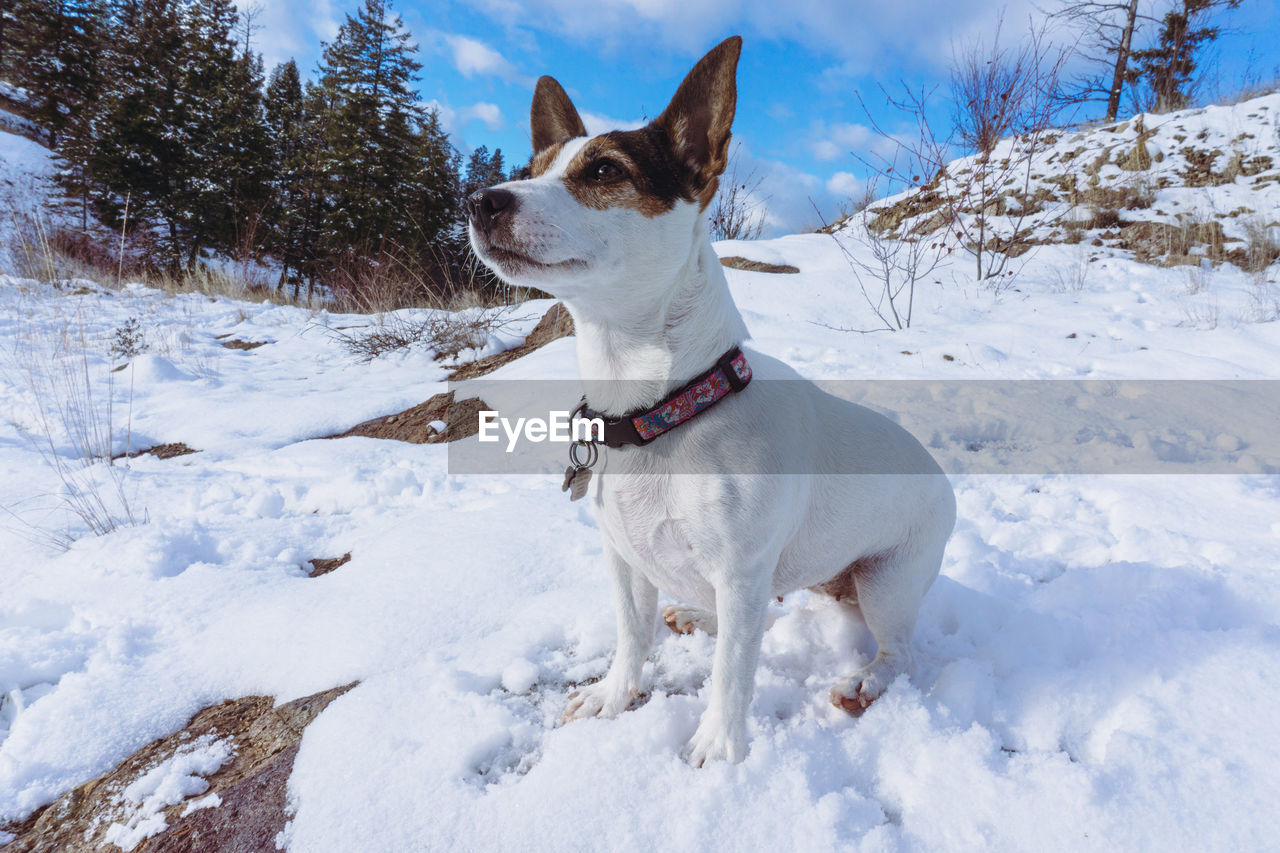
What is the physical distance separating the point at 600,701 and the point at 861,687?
0.78 meters

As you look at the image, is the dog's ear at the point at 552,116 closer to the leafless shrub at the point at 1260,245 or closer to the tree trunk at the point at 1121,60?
the leafless shrub at the point at 1260,245

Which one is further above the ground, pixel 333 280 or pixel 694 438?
pixel 333 280

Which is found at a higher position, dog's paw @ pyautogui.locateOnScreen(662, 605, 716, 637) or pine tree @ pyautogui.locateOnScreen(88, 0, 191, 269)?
pine tree @ pyautogui.locateOnScreen(88, 0, 191, 269)

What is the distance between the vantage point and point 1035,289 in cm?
725

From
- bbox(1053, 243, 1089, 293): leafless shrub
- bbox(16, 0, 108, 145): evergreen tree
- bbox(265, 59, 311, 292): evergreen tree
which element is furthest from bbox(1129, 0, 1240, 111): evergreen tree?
bbox(16, 0, 108, 145): evergreen tree

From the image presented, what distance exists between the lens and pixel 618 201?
1491 millimetres

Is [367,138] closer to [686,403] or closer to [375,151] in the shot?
[375,151]

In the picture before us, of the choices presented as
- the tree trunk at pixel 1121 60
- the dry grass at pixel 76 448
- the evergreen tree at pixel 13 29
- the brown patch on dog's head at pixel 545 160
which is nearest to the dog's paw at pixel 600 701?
the brown patch on dog's head at pixel 545 160

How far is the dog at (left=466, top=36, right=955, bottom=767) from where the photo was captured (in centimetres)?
139

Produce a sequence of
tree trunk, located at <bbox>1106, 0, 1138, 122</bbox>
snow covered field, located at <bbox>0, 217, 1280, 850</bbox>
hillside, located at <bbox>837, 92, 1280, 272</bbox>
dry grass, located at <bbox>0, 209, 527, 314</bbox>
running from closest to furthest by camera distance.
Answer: snow covered field, located at <bbox>0, 217, 1280, 850</bbox> → dry grass, located at <bbox>0, 209, 527, 314</bbox> → hillside, located at <bbox>837, 92, 1280, 272</bbox> → tree trunk, located at <bbox>1106, 0, 1138, 122</bbox>

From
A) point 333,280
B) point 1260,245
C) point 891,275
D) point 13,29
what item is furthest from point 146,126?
point 1260,245

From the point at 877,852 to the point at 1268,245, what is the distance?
1120 cm

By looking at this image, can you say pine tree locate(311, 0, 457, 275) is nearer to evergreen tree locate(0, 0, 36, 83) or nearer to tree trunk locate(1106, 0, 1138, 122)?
evergreen tree locate(0, 0, 36, 83)

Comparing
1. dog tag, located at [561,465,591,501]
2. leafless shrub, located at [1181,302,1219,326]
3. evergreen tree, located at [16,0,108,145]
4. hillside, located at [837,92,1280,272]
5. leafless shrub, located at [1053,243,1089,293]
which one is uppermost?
evergreen tree, located at [16,0,108,145]
